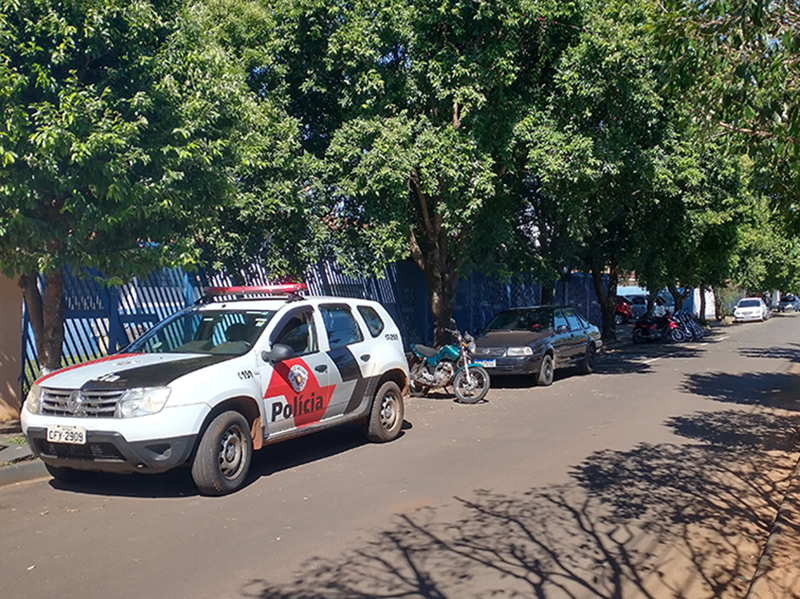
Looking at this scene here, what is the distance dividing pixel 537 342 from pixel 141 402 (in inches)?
381

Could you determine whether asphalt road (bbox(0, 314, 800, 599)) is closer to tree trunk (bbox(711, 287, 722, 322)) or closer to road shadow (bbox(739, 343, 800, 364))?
road shadow (bbox(739, 343, 800, 364))

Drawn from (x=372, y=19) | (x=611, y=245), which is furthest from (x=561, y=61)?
(x=611, y=245)

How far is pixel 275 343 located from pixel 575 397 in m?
7.32

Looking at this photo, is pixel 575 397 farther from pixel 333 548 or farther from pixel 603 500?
pixel 333 548

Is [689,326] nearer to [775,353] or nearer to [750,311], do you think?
[775,353]

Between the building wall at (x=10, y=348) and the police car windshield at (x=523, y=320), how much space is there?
9.18m

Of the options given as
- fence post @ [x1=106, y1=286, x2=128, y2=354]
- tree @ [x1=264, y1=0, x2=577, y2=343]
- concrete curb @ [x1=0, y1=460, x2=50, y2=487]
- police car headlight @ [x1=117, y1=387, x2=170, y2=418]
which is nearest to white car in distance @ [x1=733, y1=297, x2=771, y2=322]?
tree @ [x1=264, y1=0, x2=577, y2=343]

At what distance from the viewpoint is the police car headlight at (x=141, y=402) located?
6348mm

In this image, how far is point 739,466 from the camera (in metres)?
8.11

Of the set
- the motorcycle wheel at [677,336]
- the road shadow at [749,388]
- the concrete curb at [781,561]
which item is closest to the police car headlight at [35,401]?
the concrete curb at [781,561]

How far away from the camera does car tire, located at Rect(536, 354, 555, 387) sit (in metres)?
14.7

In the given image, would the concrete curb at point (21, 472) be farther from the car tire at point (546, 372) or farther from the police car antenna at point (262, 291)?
the car tire at point (546, 372)

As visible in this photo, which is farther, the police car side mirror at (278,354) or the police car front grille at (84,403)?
the police car side mirror at (278,354)

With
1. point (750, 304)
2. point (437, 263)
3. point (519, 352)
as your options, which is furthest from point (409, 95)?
point (750, 304)
